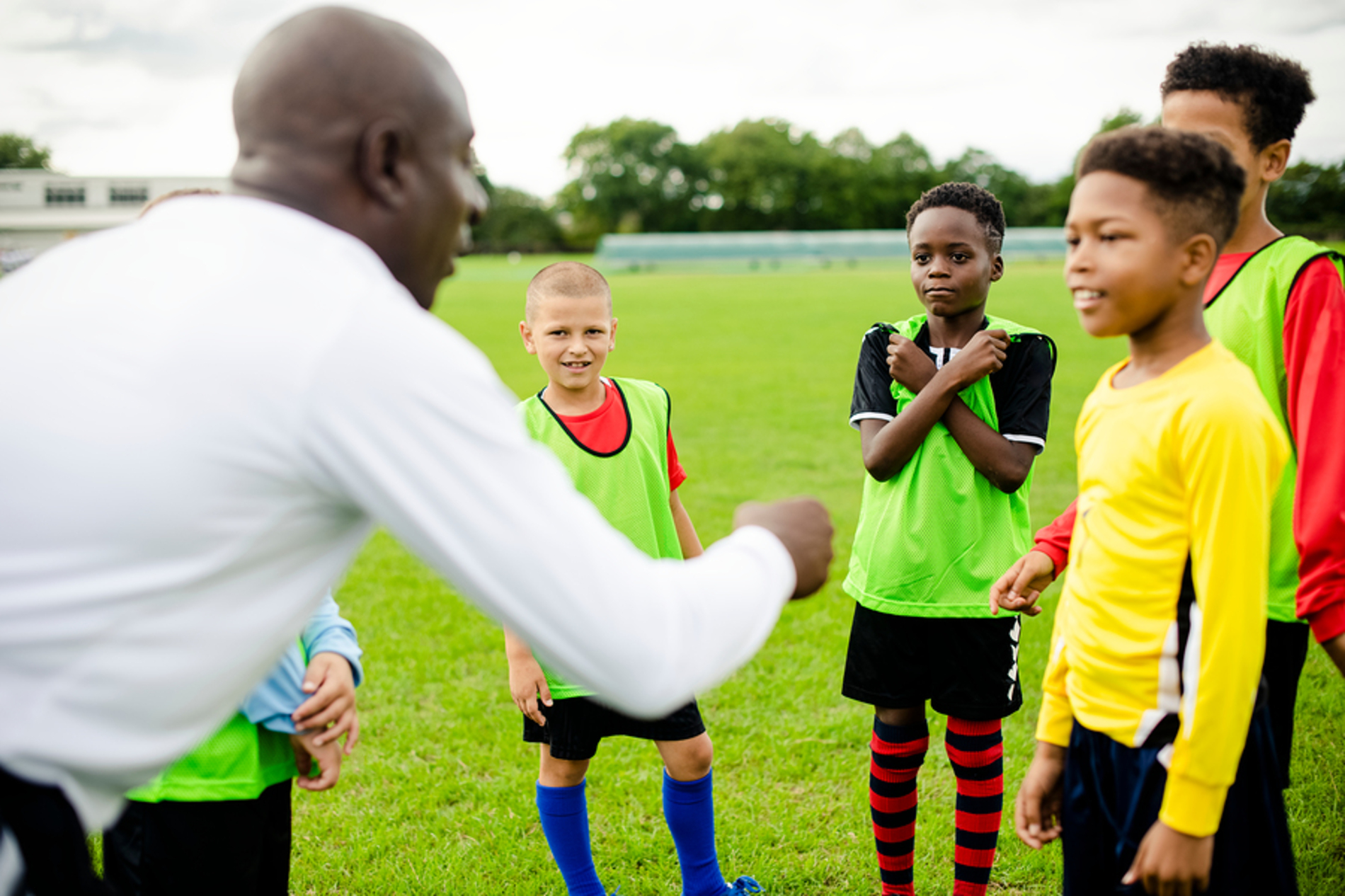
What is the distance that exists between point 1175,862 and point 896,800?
4.41 ft

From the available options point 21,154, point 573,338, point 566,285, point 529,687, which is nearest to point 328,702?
point 529,687

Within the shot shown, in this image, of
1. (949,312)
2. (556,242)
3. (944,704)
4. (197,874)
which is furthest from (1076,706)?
(556,242)

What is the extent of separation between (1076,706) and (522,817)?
7.70 ft

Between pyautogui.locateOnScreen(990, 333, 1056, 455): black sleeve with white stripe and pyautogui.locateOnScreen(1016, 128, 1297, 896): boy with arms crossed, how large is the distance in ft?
2.99

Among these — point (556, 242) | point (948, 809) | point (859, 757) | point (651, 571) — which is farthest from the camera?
point (556, 242)

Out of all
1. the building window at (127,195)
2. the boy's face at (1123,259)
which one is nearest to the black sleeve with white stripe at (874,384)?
the boy's face at (1123,259)

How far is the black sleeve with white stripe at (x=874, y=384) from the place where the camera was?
9.94ft

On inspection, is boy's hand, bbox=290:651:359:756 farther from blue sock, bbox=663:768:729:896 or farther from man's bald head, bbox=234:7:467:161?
A: blue sock, bbox=663:768:729:896

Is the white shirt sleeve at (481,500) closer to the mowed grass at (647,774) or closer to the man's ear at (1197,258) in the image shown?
the mowed grass at (647,774)

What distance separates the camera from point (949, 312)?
292 centimetres

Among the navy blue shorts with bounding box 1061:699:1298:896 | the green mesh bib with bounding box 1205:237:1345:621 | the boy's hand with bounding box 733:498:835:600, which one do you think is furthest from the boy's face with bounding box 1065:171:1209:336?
the navy blue shorts with bounding box 1061:699:1298:896

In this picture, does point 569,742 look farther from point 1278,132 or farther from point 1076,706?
point 1278,132

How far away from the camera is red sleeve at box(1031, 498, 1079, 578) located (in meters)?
2.23

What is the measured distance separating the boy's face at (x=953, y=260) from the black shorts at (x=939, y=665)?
0.98m
